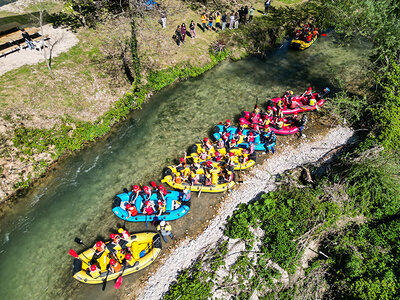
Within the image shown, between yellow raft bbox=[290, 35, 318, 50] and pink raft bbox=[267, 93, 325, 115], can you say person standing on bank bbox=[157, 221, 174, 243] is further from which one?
yellow raft bbox=[290, 35, 318, 50]

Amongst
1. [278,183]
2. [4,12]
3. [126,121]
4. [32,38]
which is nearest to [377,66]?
[278,183]

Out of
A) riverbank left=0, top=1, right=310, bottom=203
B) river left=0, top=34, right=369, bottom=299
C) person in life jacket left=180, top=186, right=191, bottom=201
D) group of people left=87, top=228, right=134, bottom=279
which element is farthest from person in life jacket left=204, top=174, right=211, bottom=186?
riverbank left=0, top=1, right=310, bottom=203

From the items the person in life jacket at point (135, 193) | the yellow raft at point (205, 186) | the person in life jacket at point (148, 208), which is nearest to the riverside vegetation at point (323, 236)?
the yellow raft at point (205, 186)

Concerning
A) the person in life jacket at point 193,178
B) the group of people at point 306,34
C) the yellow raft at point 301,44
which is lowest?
the person in life jacket at point 193,178

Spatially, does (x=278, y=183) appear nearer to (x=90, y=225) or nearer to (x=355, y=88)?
(x=90, y=225)

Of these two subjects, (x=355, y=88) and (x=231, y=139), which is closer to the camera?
(x=231, y=139)

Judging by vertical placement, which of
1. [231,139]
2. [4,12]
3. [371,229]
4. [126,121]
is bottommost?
[371,229]

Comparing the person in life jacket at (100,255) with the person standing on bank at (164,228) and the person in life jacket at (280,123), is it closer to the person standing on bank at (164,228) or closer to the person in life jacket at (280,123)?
the person standing on bank at (164,228)
